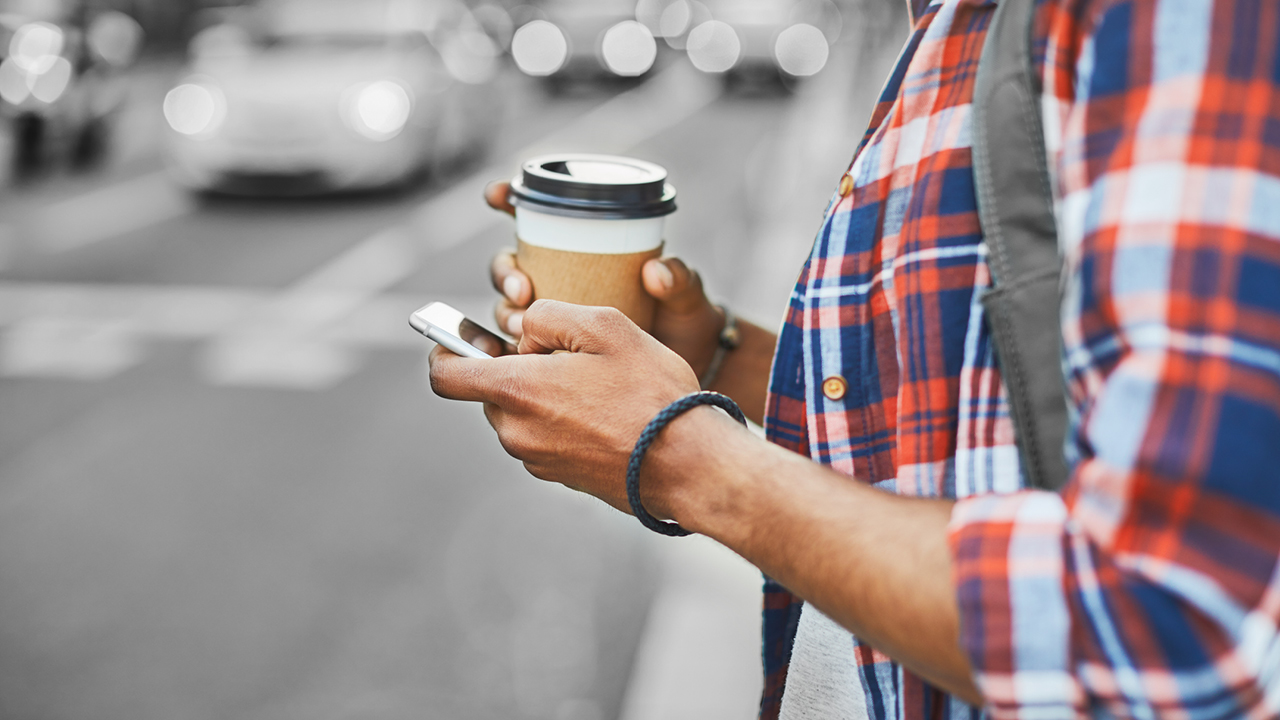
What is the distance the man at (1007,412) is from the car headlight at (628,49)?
18.6 meters

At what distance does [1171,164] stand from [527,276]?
91cm

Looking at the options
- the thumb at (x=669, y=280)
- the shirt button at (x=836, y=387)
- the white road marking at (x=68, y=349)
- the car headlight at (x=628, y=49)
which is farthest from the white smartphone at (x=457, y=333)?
the car headlight at (x=628, y=49)

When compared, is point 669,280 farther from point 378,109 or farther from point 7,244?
point 378,109

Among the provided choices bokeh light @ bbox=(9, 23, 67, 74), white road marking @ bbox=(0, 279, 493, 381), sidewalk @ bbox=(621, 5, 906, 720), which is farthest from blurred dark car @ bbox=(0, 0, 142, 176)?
sidewalk @ bbox=(621, 5, 906, 720)

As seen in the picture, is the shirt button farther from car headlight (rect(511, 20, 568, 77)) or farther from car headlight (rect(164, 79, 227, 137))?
car headlight (rect(511, 20, 568, 77))

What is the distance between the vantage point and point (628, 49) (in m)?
19.7

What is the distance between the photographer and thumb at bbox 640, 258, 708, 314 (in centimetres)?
148

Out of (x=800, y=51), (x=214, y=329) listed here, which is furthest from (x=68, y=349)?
(x=800, y=51)

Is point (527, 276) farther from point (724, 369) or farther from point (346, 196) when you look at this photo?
point (346, 196)

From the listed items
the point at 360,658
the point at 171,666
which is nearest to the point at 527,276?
the point at 360,658

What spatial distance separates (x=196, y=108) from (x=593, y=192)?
8.53 meters

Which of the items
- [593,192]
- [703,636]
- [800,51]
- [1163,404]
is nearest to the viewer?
[1163,404]

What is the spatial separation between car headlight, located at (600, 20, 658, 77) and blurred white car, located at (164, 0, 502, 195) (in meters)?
8.86

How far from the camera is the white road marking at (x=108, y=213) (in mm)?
8031
